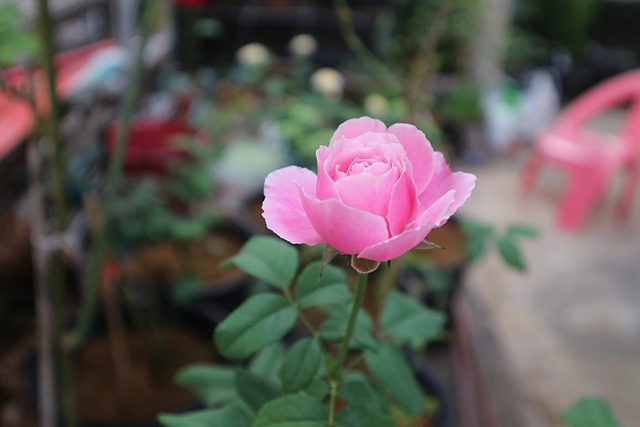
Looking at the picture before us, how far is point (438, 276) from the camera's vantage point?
60.8 inches

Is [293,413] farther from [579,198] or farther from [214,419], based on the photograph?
[579,198]

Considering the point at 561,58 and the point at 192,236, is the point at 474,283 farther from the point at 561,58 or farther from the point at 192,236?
the point at 561,58

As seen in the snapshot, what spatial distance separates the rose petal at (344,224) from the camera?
15.9 inches

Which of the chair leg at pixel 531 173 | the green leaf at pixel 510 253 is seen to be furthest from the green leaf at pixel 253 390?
the chair leg at pixel 531 173

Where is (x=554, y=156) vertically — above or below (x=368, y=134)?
below

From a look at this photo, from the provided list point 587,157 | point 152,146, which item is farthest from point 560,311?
point 152,146

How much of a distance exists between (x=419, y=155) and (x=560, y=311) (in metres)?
2.35

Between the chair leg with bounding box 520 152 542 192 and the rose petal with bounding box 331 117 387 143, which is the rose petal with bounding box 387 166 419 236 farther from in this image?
the chair leg with bounding box 520 152 542 192

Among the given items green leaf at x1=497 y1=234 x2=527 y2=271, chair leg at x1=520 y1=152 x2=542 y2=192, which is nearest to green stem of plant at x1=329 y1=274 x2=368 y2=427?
green leaf at x1=497 y1=234 x2=527 y2=271

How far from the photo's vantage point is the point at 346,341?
0.53 meters

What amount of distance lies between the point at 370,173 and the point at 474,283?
237 centimetres

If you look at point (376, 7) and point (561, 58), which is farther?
point (561, 58)

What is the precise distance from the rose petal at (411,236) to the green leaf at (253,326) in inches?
6.7

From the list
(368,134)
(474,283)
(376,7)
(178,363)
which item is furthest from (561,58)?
(368,134)
